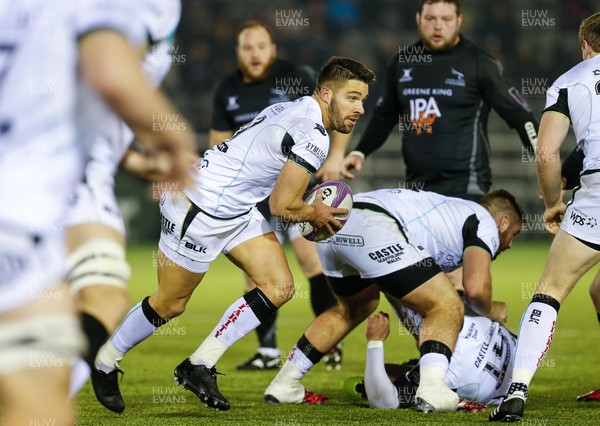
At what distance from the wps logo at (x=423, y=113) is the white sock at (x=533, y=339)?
2693 mm

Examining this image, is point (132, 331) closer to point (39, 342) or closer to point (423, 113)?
point (423, 113)

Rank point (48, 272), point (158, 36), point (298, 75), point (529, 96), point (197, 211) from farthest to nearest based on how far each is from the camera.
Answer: point (529, 96) → point (298, 75) → point (197, 211) → point (158, 36) → point (48, 272)

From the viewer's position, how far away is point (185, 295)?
6270 millimetres

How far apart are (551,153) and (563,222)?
373 mm

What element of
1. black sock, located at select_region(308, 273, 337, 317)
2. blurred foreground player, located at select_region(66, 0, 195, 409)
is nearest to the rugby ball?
blurred foreground player, located at select_region(66, 0, 195, 409)

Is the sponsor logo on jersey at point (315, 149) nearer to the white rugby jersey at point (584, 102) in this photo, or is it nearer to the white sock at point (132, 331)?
the white rugby jersey at point (584, 102)

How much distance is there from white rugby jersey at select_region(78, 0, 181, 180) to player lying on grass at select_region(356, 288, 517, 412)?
2516mm

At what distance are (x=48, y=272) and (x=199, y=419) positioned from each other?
9.42 feet

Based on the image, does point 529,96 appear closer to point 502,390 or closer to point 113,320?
point 502,390

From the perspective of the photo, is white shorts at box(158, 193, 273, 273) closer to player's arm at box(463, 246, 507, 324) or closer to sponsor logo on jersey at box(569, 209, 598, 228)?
player's arm at box(463, 246, 507, 324)

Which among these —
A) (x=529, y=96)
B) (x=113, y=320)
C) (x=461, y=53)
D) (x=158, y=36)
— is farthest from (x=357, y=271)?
(x=529, y=96)

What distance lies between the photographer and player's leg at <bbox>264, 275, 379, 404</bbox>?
6348 millimetres

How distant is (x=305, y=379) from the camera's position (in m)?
7.54

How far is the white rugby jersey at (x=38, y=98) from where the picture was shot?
293cm
